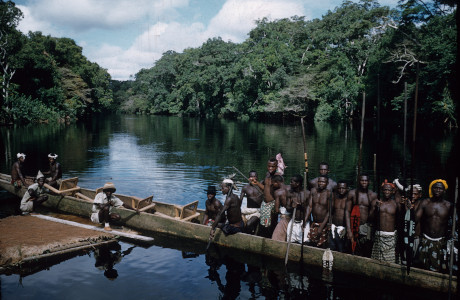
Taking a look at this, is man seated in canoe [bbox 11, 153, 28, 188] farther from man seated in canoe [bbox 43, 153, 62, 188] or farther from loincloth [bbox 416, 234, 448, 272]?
loincloth [bbox 416, 234, 448, 272]

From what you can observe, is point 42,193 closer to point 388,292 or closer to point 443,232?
point 388,292

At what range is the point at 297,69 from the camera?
160ft

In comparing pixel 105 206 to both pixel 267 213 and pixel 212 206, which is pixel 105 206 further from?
pixel 267 213

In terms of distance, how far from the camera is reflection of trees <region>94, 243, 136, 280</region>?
7.43 m

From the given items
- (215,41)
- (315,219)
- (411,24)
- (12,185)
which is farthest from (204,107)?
(315,219)

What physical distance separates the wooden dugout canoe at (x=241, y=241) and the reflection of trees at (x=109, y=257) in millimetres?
988

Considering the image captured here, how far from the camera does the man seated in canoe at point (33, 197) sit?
10406 mm

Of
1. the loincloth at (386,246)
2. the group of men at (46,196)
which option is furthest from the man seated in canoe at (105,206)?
the loincloth at (386,246)

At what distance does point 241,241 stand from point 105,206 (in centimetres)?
379

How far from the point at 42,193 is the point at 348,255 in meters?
9.08

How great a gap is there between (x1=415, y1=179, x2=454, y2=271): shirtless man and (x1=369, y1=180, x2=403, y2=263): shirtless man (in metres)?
0.42

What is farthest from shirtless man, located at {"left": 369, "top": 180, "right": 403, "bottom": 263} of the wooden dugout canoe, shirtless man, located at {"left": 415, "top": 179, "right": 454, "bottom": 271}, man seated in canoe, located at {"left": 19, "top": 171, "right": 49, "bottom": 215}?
man seated in canoe, located at {"left": 19, "top": 171, "right": 49, "bottom": 215}

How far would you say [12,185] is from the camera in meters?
12.0

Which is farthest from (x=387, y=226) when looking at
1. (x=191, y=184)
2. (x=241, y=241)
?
(x=191, y=184)
